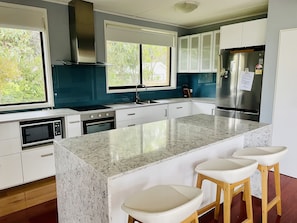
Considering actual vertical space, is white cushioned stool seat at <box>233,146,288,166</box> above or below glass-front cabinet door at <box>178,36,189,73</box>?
below

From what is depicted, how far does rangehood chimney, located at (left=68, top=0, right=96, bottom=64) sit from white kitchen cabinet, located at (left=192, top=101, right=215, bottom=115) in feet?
7.33

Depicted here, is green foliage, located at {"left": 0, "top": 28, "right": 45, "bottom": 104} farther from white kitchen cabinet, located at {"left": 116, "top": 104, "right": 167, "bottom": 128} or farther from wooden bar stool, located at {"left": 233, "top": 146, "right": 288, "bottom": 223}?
wooden bar stool, located at {"left": 233, "top": 146, "right": 288, "bottom": 223}

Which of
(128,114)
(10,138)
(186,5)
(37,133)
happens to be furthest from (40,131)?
(186,5)

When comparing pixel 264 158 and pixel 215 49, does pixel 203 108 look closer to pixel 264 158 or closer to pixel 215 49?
pixel 215 49

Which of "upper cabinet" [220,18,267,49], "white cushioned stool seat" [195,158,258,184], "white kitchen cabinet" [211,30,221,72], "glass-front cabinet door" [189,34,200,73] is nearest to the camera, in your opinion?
"white cushioned stool seat" [195,158,258,184]

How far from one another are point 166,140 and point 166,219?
2.36 feet

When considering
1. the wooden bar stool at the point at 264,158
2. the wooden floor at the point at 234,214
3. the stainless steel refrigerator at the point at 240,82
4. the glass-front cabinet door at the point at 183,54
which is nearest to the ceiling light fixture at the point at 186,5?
the stainless steel refrigerator at the point at 240,82

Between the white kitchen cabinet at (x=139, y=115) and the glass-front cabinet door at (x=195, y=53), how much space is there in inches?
45.0

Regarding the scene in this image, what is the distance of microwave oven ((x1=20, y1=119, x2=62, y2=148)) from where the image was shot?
266 centimetres

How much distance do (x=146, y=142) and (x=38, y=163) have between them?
5.83 feet

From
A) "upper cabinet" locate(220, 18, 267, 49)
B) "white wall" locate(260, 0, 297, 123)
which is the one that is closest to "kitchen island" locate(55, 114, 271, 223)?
"white wall" locate(260, 0, 297, 123)

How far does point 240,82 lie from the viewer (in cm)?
349

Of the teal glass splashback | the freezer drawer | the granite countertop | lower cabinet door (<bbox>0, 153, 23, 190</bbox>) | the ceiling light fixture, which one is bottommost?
lower cabinet door (<bbox>0, 153, 23, 190</bbox>)

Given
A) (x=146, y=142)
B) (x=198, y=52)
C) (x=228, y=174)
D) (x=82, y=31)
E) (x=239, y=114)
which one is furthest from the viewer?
(x=198, y=52)
